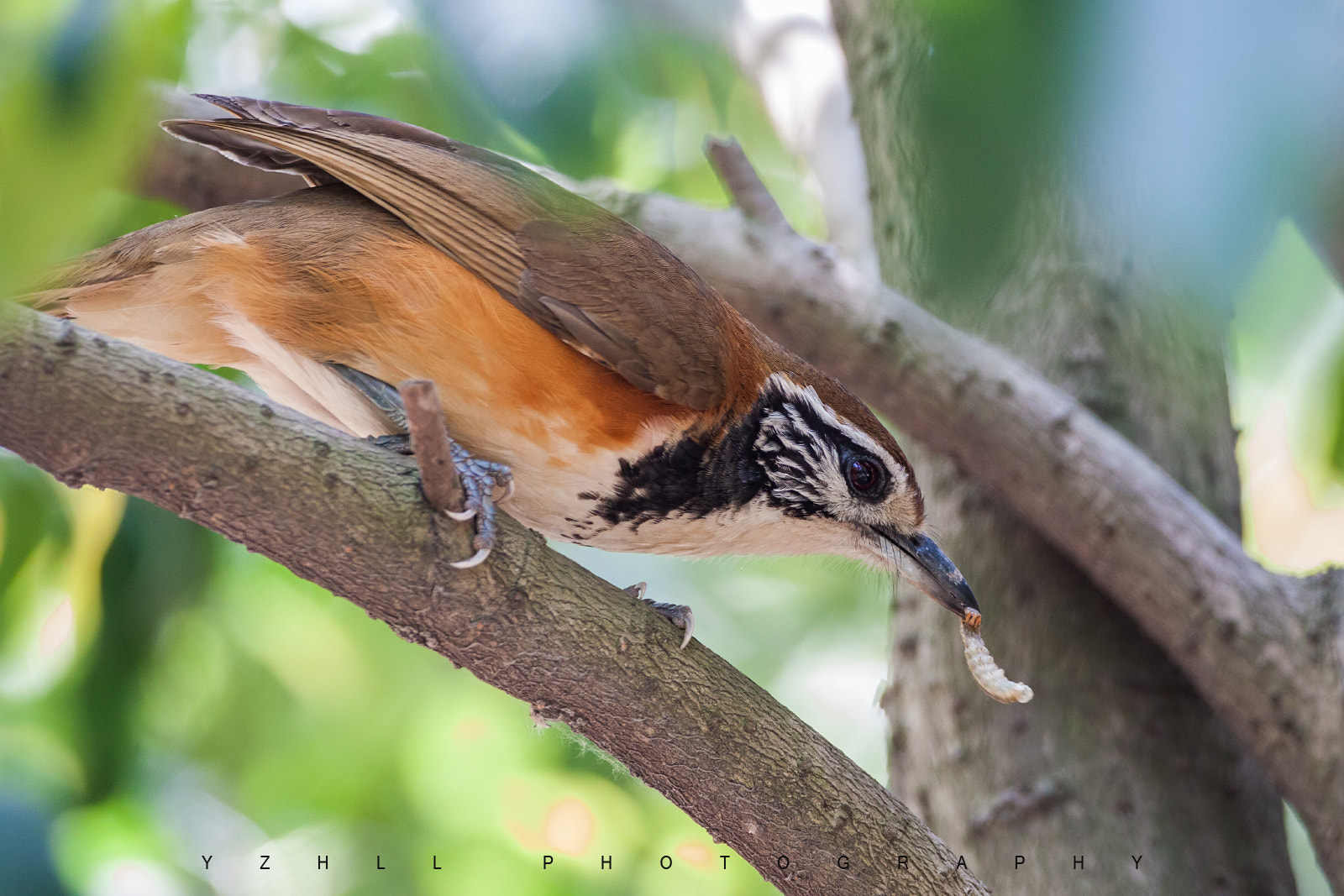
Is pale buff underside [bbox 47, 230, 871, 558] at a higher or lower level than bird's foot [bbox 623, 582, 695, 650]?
higher

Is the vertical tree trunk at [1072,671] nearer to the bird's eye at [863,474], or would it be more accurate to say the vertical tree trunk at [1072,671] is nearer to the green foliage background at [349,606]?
the green foliage background at [349,606]

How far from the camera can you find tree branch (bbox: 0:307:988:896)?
1868mm

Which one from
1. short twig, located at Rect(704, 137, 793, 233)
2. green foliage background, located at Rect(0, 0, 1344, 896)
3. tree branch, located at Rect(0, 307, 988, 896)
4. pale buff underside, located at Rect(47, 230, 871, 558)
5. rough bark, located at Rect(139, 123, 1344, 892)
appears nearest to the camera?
green foliage background, located at Rect(0, 0, 1344, 896)

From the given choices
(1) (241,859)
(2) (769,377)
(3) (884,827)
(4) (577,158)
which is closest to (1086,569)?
(2) (769,377)

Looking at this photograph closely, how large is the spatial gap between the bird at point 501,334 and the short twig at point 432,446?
0.32 meters

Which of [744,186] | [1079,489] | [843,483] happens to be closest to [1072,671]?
[1079,489]

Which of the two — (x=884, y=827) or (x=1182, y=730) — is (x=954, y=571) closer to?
(x=884, y=827)

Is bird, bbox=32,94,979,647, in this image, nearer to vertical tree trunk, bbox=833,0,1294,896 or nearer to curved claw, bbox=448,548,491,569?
curved claw, bbox=448,548,491,569

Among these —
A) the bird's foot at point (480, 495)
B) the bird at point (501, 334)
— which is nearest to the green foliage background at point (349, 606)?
the bird at point (501, 334)

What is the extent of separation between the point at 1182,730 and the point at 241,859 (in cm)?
410

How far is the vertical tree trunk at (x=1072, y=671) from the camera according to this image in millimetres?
3447

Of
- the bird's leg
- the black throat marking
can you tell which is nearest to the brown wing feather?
the black throat marking

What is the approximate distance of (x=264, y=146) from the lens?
9.39ft

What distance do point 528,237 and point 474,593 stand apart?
1.11m
